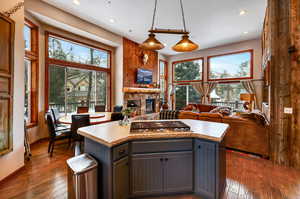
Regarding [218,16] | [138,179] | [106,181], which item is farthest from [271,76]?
[106,181]

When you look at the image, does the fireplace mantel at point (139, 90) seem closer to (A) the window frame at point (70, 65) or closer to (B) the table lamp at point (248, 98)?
(A) the window frame at point (70, 65)

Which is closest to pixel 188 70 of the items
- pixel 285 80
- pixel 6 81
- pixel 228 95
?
pixel 228 95

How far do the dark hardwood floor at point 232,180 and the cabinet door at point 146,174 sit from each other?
34cm

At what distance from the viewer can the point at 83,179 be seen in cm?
148

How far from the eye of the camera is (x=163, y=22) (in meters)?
4.67

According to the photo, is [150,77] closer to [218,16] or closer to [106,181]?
[218,16]

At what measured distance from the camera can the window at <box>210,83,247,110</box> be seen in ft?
21.7

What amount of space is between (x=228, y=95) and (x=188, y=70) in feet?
8.22

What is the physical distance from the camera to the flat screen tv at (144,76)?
Answer: 6.71 m

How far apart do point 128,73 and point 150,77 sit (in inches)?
57.4

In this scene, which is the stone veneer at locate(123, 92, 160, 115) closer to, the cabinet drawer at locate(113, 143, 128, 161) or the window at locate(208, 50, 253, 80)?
the window at locate(208, 50, 253, 80)

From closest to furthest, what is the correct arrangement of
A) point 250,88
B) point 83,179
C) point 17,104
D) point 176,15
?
point 83,179 → point 17,104 → point 176,15 → point 250,88

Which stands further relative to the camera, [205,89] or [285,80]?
[205,89]

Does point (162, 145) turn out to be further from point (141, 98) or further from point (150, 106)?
point (150, 106)
